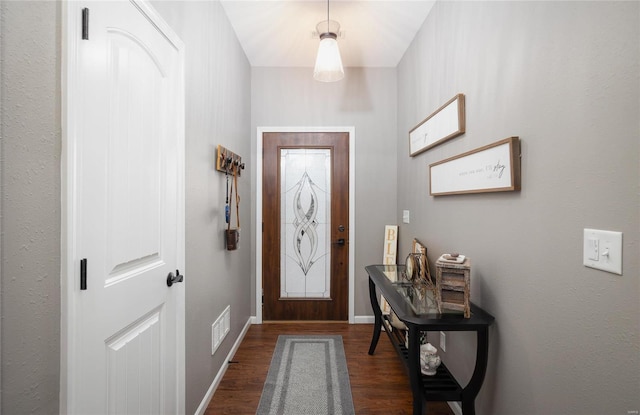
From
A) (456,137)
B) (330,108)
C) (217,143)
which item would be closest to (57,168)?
(217,143)

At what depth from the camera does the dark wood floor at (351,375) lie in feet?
6.34

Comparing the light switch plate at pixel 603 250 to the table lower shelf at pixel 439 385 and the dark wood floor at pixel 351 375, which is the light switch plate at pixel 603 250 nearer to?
the table lower shelf at pixel 439 385

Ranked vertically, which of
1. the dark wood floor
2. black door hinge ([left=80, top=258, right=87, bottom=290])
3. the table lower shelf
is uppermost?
black door hinge ([left=80, top=258, right=87, bottom=290])

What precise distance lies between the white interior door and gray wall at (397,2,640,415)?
157 centimetres

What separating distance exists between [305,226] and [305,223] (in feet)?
0.11

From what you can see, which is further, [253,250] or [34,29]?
[253,250]

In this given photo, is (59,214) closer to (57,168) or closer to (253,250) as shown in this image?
(57,168)

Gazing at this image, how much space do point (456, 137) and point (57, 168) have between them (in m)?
1.89

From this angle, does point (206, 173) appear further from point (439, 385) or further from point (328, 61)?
point (439, 385)

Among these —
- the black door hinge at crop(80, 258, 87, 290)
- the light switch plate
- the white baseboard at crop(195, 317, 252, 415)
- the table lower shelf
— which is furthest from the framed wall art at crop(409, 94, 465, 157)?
the white baseboard at crop(195, 317, 252, 415)

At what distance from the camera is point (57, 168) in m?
0.87

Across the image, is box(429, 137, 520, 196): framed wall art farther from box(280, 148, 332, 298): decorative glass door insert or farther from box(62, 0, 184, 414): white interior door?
box(62, 0, 184, 414): white interior door

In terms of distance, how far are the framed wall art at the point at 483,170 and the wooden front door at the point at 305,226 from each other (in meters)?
1.35

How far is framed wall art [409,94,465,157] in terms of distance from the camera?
177 centimetres
